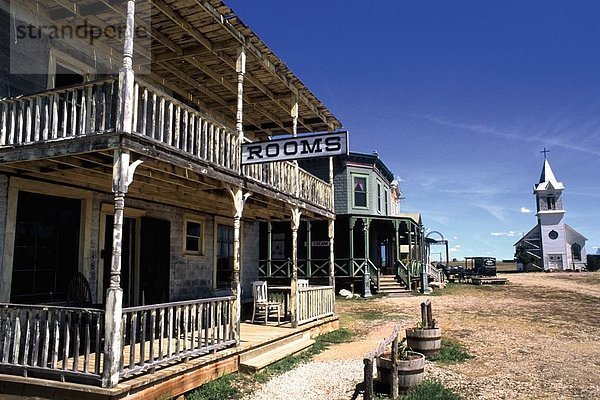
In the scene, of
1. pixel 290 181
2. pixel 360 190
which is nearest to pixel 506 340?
pixel 290 181

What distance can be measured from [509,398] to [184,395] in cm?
484

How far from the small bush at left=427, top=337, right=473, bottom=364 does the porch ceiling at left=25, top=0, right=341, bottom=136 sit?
696cm

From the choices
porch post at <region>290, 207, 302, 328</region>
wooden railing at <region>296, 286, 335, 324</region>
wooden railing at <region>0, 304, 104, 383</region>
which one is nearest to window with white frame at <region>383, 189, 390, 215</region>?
wooden railing at <region>296, 286, 335, 324</region>

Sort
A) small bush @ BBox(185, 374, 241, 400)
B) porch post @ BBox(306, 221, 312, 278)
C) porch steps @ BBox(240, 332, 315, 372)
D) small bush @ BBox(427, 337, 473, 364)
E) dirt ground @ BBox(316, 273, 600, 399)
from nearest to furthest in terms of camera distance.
Result: small bush @ BBox(185, 374, 241, 400) < dirt ground @ BBox(316, 273, 600, 399) < porch steps @ BBox(240, 332, 315, 372) < small bush @ BBox(427, 337, 473, 364) < porch post @ BBox(306, 221, 312, 278)

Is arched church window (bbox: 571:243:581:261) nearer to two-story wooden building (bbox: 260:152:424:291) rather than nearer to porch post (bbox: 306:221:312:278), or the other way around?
two-story wooden building (bbox: 260:152:424:291)

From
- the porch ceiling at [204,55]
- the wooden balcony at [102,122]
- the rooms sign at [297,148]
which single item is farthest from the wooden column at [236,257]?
the porch ceiling at [204,55]

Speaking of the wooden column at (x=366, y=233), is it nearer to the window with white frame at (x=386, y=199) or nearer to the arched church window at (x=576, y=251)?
the window with white frame at (x=386, y=199)

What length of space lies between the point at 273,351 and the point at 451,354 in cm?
379

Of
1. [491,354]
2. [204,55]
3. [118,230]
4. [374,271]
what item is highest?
[204,55]

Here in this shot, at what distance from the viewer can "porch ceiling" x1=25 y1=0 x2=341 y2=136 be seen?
8.48 m

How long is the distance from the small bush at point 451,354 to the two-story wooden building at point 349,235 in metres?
12.8

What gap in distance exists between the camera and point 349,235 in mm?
25297

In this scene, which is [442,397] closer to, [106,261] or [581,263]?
[106,261]

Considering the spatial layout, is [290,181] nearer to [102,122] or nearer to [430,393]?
[102,122]
